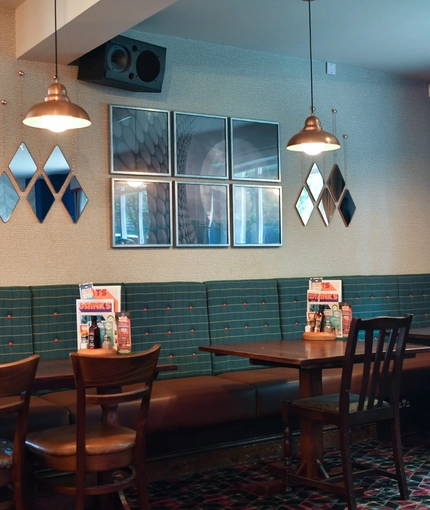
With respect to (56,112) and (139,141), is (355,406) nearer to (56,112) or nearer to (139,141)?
(56,112)

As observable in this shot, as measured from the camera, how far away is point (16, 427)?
2.77 m

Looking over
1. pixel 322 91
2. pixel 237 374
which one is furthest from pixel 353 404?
pixel 322 91

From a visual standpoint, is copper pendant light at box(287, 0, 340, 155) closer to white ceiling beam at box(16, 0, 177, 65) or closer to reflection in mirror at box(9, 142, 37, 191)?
white ceiling beam at box(16, 0, 177, 65)

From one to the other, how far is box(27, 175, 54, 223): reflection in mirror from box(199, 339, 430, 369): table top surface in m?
1.43

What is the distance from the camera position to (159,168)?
16.7ft

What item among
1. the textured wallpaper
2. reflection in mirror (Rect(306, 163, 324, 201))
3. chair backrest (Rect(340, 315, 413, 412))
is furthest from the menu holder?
reflection in mirror (Rect(306, 163, 324, 201))

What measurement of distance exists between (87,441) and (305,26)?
11.4 feet

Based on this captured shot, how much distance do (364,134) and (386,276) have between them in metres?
1.28

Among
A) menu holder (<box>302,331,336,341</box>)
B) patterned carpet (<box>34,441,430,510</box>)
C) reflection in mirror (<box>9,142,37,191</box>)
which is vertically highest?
reflection in mirror (<box>9,142,37,191</box>)

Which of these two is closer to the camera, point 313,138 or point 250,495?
point 250,495

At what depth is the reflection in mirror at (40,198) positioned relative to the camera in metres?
4.59

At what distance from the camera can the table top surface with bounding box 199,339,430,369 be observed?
354 cm

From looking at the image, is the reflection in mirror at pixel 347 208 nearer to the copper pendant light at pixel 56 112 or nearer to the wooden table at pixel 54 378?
the copper pendant light at pixel 56 112

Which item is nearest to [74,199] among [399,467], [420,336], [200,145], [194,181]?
[194,181]
